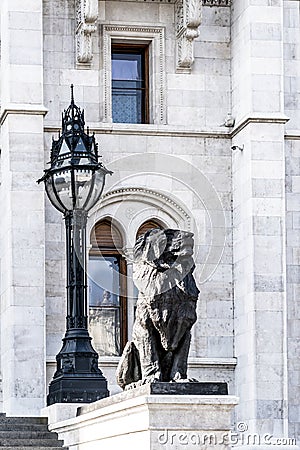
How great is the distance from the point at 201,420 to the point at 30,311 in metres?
10.4

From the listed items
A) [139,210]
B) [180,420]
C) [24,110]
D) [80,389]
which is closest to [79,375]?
[80,389]

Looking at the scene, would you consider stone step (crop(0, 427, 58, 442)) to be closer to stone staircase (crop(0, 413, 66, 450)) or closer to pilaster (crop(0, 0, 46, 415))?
stone staircase (crop(0, 413, 66, 450))

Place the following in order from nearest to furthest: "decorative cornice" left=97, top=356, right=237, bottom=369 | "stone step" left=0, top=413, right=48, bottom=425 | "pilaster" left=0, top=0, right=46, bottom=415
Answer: "stone step" left=0, top=413, right=48, bottom=425 < "pilaster" left=0, top=0, right=46, bottom=415 < "decorative cornice" left=97, top=356, right=237, bottom=369

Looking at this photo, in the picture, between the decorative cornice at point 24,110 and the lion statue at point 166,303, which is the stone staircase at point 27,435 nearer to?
the lion statue at point 166,303

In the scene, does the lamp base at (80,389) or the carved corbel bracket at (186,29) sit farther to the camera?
the carved corbel bracket at (186,29)

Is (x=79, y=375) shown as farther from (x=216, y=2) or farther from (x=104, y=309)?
(x=216, y=2)

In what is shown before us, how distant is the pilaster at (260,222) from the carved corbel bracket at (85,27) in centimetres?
280

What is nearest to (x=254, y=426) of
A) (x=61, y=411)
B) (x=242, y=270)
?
(x=242, y=270)

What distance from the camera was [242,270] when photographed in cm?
2494

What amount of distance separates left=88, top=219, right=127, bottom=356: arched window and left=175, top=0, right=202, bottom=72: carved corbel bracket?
3333 mm

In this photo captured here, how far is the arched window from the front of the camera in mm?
25328

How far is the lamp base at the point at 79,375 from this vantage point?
18859 millimetres

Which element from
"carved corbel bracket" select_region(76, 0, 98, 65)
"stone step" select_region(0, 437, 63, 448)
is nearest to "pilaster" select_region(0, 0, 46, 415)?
"carved corbel bracket" select_region(76, 0, 98, 65)

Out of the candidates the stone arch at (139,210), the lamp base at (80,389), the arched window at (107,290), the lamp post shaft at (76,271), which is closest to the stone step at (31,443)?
the lamp base at (80,389)
